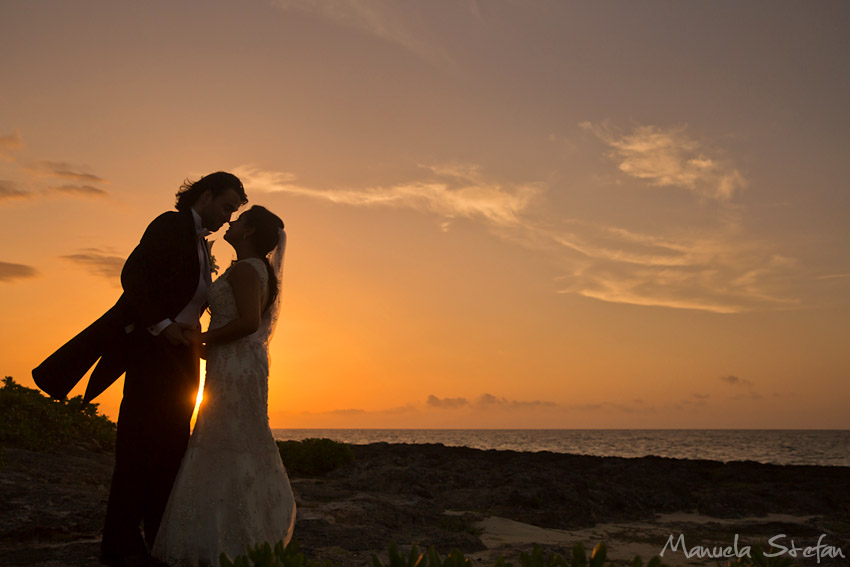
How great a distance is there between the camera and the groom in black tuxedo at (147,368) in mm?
4543

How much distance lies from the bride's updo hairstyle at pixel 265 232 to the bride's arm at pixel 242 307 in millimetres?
274

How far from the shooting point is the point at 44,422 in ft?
35.4

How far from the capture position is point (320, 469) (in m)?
16.4

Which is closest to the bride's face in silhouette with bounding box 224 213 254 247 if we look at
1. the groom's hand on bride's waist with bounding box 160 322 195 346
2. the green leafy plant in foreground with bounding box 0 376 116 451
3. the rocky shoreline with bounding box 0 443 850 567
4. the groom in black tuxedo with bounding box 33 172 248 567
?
the groom in black tuxedo with bounding box 33 172 248 567

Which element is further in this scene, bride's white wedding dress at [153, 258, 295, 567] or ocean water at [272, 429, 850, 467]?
ocean water at [272, 429, 850, 467]

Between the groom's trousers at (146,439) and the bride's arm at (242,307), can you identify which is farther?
the bride's arm at (242,307)

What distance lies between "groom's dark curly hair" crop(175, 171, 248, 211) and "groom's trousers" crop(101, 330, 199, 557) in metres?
1.15

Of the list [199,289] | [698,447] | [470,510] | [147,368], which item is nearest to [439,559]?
[147,368]

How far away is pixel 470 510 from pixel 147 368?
7.21 m

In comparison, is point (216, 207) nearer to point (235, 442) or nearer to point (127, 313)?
point (127, 313)

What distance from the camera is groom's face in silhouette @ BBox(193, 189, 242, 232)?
5.04 metres

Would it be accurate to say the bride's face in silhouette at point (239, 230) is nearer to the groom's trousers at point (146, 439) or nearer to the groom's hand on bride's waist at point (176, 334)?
the groom's hand on bride's waist at point (176, 334)
